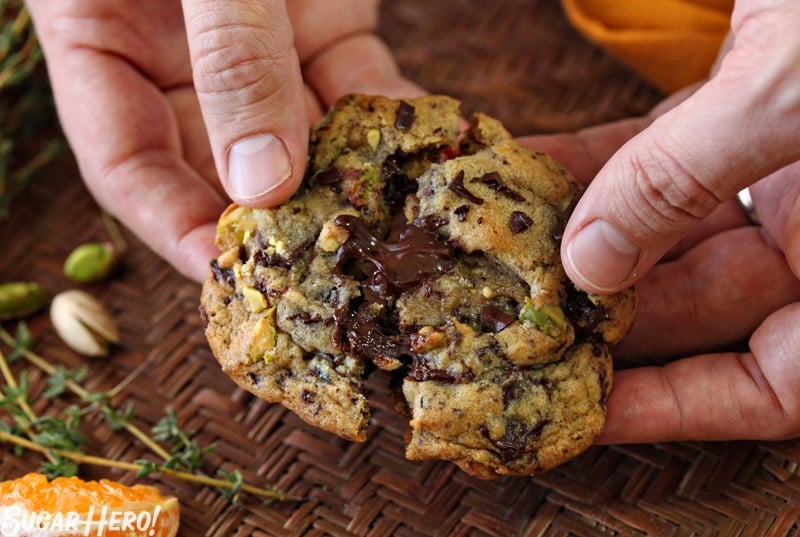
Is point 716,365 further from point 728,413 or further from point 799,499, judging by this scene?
point 799,499

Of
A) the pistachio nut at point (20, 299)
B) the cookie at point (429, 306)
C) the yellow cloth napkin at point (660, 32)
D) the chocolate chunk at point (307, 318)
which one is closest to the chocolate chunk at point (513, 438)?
the cookie at point (429, 306)

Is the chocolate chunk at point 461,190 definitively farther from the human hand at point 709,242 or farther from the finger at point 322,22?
the finger at point 322,22

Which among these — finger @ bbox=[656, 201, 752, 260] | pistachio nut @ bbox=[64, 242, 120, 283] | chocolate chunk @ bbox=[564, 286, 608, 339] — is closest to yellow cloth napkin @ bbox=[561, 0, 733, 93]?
finger @ bbox=[656, 201, 752, 260]

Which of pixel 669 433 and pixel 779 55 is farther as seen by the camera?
pixel 669 433

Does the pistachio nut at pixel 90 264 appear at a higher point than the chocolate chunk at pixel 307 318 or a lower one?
lower

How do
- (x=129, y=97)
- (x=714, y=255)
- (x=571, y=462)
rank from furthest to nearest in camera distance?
(x=129, y=97), (x=714, y=255), (x=571, y=462)

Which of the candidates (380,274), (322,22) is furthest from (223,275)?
(322,22)

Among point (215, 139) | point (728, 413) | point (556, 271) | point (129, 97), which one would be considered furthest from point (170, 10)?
point (728, 413)
